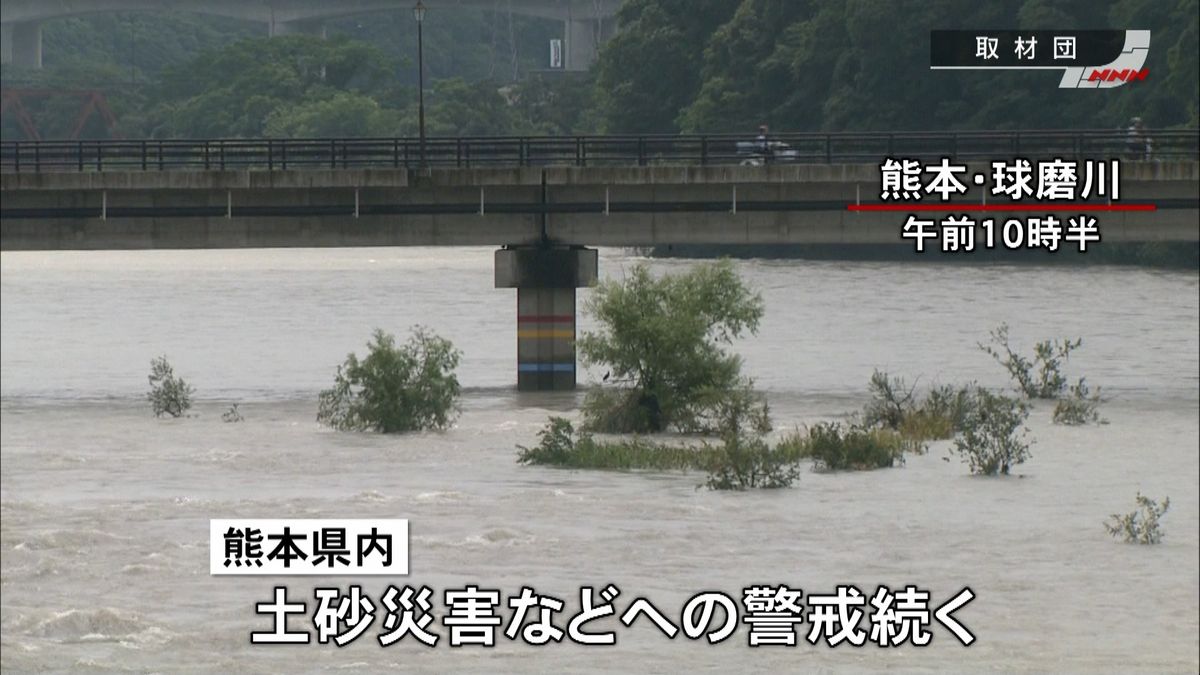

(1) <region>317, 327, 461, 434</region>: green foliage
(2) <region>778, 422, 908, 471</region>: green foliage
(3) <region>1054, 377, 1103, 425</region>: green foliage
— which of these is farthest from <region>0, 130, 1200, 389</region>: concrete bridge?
(2) <region>778, 422, 908, 471</region>: green foliage

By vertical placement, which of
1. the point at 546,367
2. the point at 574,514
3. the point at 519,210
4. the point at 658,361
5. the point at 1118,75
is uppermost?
the point at 1118,75

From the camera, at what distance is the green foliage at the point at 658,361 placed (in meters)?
45.8

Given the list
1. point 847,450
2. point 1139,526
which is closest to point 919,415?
point 847,450

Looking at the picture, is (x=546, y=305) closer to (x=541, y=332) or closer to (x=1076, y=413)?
(x=541, y=332)

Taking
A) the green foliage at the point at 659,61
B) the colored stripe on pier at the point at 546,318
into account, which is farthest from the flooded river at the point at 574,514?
the green foliage at the point at 659,61

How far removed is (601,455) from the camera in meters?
40.8

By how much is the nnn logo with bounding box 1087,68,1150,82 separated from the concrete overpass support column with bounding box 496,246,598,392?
4823 centimetres

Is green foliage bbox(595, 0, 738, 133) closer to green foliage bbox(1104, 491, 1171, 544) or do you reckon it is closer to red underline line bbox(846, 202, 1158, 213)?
red underline line bbox(846, 202, 1158, 213)

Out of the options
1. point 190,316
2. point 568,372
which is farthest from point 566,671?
point 190,316

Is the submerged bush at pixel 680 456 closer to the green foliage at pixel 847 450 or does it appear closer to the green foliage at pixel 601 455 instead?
the green foliage at pixel 601 455

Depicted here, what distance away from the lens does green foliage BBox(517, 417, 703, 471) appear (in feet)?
132

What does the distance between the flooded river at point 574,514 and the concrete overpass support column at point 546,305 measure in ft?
3.59

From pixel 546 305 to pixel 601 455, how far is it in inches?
658

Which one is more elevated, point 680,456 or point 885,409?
point 885,409
